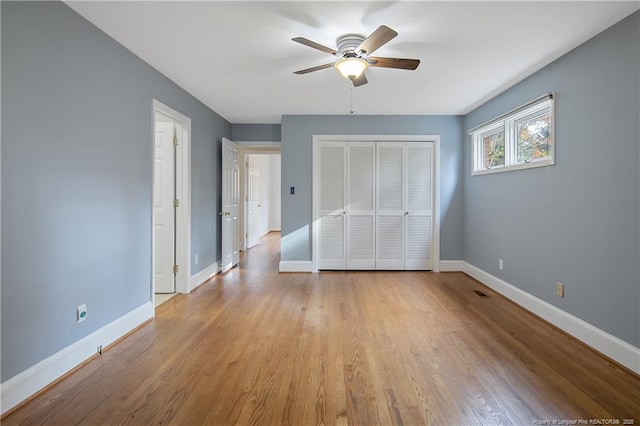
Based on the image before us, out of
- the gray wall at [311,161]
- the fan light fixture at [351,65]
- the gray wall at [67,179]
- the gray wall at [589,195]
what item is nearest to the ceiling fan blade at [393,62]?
the fan light fixture at [351,65]

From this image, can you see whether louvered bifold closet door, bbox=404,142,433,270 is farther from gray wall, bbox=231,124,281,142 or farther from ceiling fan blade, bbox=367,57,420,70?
ceiling fan blade, bbox=367,57,420,70

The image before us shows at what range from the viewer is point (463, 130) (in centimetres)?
495

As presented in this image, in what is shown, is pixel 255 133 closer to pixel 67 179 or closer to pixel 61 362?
pixel 67 179

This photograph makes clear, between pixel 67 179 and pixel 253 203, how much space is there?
235 inches

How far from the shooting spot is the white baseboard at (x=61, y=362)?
172 centimetres

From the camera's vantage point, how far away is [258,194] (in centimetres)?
874

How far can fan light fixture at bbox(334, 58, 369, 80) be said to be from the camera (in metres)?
2.50

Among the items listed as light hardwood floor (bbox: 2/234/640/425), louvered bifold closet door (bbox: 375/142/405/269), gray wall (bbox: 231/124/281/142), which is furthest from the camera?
gray wall (bbox: 231/124/281/142)

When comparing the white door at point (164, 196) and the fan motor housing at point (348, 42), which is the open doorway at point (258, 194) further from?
the fan motor housing at point (348, 42)

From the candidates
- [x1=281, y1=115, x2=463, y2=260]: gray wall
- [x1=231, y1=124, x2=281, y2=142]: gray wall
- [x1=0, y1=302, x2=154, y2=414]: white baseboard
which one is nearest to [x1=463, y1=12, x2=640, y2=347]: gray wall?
[x1=281, y1=115, x2=463, y2=260]: gray wall

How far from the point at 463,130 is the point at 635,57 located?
2808 millimetres

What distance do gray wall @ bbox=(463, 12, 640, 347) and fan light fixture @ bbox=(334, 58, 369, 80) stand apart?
5.83 ft

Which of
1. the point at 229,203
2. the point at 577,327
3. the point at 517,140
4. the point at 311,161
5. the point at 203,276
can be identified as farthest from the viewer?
the point at 229,203

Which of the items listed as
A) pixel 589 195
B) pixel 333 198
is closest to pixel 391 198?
pixel 333 198
